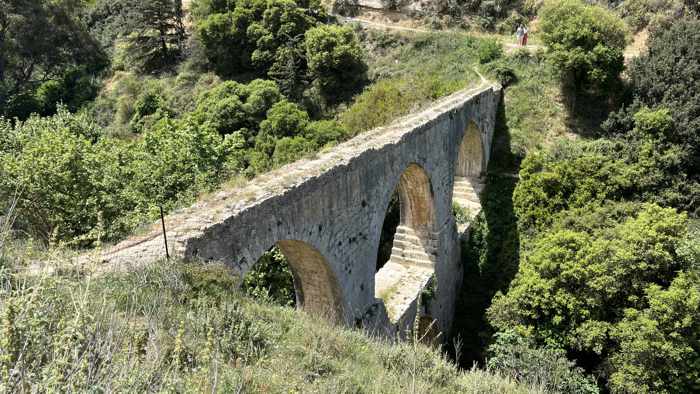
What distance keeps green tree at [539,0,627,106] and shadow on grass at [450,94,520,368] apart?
562cm

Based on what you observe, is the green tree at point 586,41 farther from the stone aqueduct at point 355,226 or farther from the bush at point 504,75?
the stone aqueduct at point 355,226

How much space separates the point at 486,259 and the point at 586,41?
11579 millimetres

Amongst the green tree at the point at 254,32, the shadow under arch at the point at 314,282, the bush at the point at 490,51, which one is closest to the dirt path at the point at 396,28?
the bush at the point at 490,51

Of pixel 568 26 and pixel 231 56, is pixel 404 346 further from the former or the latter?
pixel 231 56

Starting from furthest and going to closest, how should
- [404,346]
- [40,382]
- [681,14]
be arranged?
[681,14], [404,346], [40,382]

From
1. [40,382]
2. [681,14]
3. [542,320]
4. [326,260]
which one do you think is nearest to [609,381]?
[542,320]

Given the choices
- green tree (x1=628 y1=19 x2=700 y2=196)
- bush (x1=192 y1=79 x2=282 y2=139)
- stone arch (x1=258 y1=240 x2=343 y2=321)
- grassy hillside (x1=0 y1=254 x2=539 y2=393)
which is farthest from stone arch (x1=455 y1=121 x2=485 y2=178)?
grassy hillside (x1=0 y1=254 x2=539 y2=393)

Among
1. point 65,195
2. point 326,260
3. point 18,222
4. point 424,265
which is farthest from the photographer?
point 424,265

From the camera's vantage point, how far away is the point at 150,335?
11.9ft

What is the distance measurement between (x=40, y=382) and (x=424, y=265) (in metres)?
14.1

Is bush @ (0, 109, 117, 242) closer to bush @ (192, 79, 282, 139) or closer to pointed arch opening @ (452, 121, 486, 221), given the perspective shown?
pointed arch opening @ (452, 121, 486, 221)

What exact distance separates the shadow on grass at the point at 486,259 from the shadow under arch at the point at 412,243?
3360mm

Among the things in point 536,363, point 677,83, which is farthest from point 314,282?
point 677,83

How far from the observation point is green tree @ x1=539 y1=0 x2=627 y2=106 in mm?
20984
